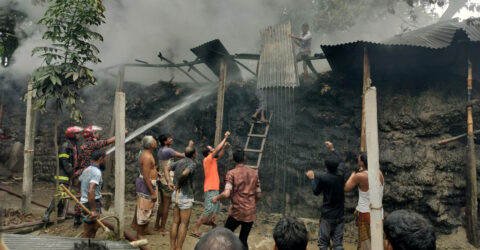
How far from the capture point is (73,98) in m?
5.55

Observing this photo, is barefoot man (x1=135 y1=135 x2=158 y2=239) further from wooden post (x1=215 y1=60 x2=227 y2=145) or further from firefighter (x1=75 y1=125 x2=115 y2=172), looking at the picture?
wooden post (x1=215 y1=60 x2=227 y2=145)

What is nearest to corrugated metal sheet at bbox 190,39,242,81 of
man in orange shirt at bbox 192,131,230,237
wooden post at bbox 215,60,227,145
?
wooden post at bbox 215,60,227,145

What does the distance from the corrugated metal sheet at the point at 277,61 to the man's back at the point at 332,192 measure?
11.9 feet

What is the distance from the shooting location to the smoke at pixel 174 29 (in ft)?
35.4

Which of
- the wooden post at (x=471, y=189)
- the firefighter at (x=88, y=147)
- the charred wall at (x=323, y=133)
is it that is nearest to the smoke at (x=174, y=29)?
the charred wall at (x=323, y=133)

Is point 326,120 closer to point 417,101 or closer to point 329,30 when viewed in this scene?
point 417,101

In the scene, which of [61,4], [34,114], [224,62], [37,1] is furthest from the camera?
[37,1]

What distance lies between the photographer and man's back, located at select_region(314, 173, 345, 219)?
4.23m

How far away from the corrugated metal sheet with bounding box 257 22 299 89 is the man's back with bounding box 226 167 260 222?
3.72m

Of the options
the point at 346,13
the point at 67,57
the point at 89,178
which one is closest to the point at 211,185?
the point at 89,178

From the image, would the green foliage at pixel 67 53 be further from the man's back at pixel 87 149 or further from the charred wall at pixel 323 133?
the charred wall at pixel 323 133

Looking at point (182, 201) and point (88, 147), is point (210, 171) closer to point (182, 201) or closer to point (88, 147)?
point (182, 201)

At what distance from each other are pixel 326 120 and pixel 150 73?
8726 mm

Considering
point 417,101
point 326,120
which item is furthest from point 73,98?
point 417,101
